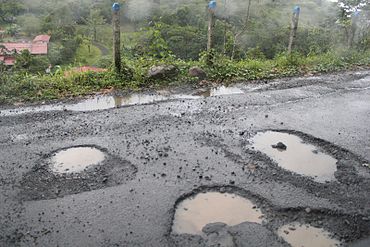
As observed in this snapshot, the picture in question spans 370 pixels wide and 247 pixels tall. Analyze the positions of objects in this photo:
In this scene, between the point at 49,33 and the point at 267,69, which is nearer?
the point at 267,69

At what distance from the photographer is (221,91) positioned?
340 inches

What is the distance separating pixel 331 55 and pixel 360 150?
656 cm

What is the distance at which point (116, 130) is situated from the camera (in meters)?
6.36

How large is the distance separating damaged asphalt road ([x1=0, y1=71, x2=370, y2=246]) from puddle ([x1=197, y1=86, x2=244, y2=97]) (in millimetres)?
450

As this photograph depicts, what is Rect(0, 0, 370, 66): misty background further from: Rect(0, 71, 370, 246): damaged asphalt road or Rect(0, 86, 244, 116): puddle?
Rect(0, 71, 370, 246): damaged asphalt road

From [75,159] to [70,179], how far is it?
57cm

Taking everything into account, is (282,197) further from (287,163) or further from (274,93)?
(274,93)

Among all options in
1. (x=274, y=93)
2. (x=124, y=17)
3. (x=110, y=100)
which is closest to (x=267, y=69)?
(x=274, y=93)

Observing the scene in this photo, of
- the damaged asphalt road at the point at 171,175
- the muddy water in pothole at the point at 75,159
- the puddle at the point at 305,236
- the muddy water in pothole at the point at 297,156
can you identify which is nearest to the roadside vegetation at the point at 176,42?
the damaged asphalt road at the point at 171,175

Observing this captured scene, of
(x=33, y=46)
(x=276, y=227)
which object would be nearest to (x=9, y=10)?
(x=33, y=46)

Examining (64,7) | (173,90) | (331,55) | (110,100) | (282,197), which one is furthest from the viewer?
(64,7)

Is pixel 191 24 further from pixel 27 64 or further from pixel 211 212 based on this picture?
pixel 211 212

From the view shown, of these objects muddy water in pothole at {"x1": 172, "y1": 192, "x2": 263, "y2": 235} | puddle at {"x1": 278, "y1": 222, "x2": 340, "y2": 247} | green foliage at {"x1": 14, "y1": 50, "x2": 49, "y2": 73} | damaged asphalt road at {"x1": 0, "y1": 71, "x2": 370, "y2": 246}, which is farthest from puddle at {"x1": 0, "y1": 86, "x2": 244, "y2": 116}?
puddle at {"x1": 278, "y1": 222, "x2": 340, "y2": 247}

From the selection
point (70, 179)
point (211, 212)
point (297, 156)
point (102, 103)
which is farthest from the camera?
point (102, 103)
